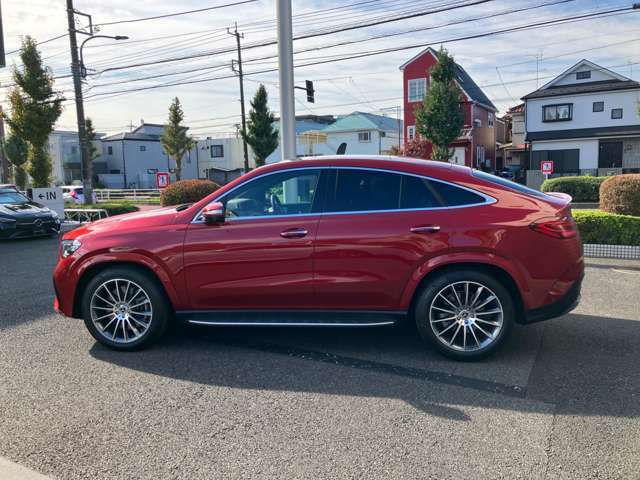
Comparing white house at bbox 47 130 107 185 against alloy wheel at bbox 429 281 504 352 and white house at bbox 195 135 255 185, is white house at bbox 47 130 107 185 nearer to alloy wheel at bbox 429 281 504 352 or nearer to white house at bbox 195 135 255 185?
white house at bbox 195 135 255 185

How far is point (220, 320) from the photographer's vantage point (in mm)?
4773

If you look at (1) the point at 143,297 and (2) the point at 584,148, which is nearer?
(1) the point at 143,297

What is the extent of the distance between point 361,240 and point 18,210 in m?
12.1

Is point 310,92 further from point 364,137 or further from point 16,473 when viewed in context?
point 364,137

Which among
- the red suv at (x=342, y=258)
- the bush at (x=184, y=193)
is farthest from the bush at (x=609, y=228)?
the bush at (x=184, y=193)

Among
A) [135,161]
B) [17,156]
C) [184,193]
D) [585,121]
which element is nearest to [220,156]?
[135,161]

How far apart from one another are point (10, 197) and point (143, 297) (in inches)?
457

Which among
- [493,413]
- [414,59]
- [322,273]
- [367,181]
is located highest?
[414,59]

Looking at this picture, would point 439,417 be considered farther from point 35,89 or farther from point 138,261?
point 35,89

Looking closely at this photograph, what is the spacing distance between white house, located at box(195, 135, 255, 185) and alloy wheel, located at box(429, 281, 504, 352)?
53.4m

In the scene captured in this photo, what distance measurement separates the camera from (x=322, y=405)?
3.82m

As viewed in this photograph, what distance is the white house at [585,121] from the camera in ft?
114

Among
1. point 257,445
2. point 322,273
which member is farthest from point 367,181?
point 257,445

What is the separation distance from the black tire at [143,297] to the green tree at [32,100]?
1903 cm
